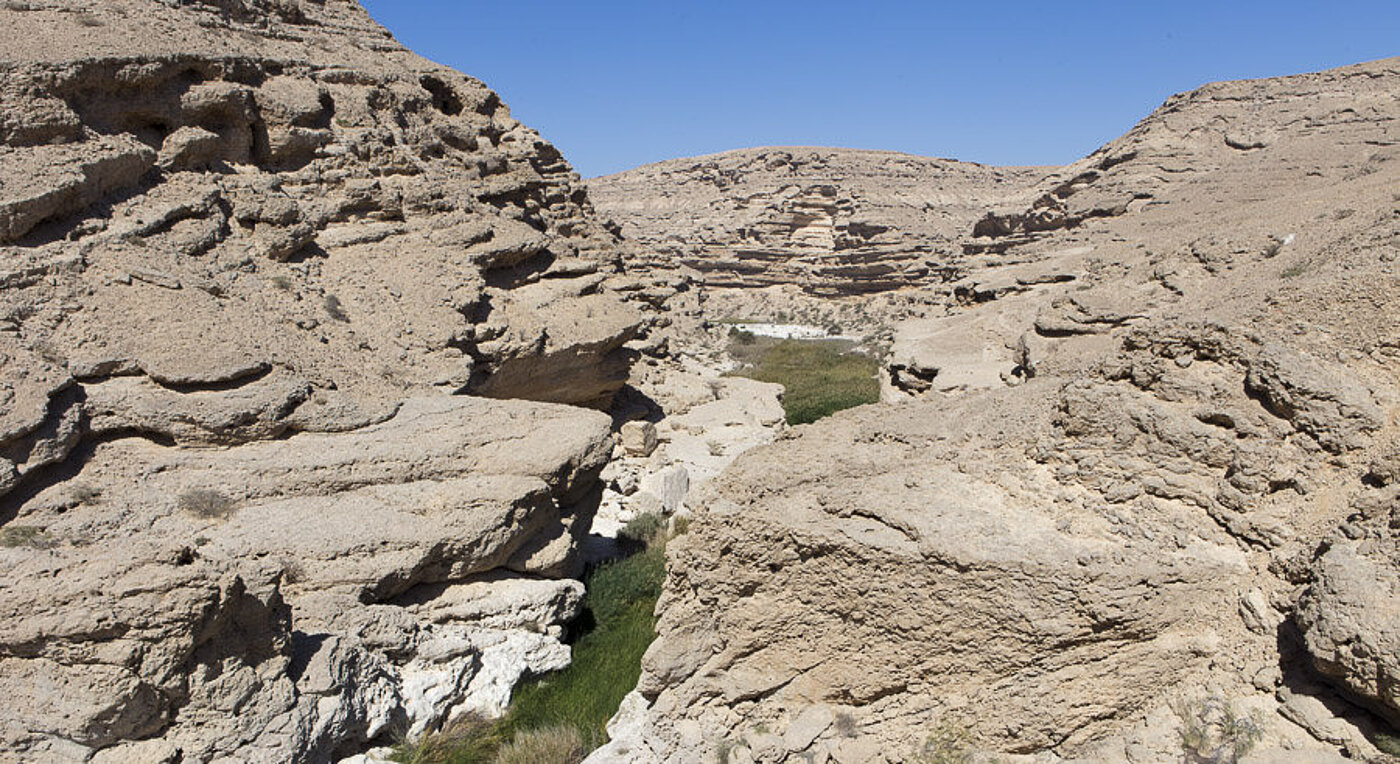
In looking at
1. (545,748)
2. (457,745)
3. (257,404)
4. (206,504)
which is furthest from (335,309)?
(545,748)

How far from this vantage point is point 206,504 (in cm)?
633

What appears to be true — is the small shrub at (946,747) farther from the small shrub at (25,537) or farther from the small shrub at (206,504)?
the small shrub at (25,537)

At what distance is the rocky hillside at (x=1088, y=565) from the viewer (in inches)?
135

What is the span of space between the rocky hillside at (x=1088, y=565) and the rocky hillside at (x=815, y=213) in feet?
107

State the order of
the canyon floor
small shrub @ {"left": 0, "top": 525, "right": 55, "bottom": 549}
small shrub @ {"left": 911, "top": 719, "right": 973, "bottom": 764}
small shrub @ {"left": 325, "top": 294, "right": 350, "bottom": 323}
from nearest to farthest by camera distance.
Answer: the canyon floor → small shrub @ {"left": 911, "top": 719, "right": 973, "bottom": 764} → small shrub @ {"left": 0, "top": 525, "right": 55, "bottom": 549} → small shrub @ {"left": 325, "top": 294, "right": 350, "bottom": 323}

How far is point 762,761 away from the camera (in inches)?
167

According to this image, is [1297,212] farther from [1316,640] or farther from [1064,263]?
[1316,640]

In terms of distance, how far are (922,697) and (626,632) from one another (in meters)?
3.85

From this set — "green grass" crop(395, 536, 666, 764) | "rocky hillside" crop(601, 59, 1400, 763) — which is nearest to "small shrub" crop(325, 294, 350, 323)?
"green grass" crop(395, 536, 666, 764)

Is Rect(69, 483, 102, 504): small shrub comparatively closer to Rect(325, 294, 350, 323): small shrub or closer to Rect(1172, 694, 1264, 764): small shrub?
Rect(325, 294, 350, 323): small shrub

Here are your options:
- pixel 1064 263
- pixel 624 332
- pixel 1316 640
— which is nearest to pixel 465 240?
pixel 624 332

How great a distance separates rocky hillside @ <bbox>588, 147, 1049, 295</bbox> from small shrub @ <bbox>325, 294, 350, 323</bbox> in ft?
89.6

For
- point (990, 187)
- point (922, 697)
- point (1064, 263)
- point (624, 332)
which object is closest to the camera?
point (922, 697)

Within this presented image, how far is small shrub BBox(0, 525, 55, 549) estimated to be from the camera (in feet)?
17.9
